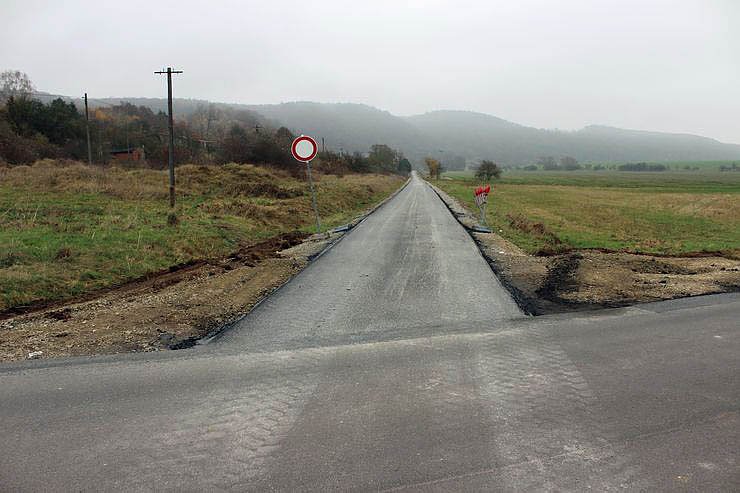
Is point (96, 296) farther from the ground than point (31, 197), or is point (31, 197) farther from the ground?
point (31, 197)

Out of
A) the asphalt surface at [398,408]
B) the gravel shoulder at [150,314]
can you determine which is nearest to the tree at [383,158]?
the gravel shoulder at [150,314]

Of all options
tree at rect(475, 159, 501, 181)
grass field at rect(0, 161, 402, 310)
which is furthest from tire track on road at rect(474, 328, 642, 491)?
tree at rect(475, 159, 501, 181)

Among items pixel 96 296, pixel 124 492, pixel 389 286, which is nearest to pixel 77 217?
pixel 96 296

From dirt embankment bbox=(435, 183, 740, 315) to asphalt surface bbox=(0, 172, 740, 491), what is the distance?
28.7 inches

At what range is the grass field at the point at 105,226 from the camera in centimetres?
885

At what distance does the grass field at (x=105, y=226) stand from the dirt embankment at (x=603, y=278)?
7595 mm

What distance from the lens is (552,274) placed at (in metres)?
8.71

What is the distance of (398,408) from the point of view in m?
3.80

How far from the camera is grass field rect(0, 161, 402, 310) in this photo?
8.85 m

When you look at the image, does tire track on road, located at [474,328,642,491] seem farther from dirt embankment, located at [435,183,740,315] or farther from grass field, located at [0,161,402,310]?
grass field, located at [0,161,402,310]

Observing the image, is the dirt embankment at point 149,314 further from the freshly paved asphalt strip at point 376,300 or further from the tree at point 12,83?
the tree at point 12,83

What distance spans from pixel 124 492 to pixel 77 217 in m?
15.3

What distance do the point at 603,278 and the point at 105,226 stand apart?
42.0 ft

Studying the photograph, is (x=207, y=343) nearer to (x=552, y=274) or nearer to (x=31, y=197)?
(x=552, y=274)
